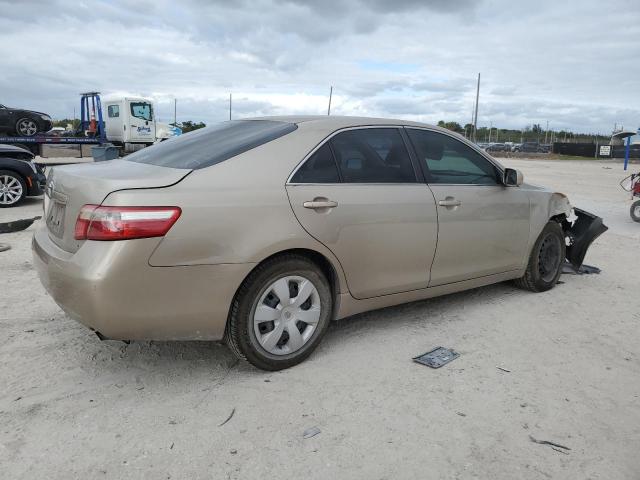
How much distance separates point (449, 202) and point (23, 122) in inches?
785

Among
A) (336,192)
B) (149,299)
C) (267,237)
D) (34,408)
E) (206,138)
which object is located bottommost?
(34,408)

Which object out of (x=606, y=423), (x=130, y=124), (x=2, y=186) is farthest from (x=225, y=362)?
(x=130, y=124)

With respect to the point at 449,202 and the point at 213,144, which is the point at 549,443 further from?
the point at 213,144

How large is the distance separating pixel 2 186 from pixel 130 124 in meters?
13.6

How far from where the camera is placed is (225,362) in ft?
11.9

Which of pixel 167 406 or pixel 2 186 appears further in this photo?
pixel 2 186

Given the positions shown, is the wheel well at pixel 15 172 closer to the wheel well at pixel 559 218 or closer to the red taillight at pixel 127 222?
the red taillight at pixel 127 222

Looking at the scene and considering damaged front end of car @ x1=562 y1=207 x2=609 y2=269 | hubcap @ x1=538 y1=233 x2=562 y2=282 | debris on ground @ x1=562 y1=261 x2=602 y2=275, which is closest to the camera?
hubcap @ x1=538 y1=233 x2=562 y2=282

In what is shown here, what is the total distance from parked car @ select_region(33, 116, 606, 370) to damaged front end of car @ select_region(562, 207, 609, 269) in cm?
165

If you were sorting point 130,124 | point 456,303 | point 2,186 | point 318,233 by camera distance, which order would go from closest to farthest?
point 318,233
point 456,303
point 2,186
point 130,124

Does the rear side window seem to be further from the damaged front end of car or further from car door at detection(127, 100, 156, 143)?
car door at detection(127, 100, 156, 143)

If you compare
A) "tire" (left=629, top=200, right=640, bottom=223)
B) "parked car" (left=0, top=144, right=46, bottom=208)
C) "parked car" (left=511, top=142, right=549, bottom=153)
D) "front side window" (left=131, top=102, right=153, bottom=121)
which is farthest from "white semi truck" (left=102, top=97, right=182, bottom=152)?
"parked car" (left=511, top=142, right=549, bottom=153)

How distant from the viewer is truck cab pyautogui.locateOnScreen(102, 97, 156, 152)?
74.9 ft

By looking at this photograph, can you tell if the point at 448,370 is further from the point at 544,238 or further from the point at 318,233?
the point at 544,238
